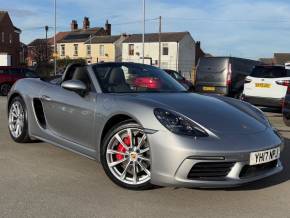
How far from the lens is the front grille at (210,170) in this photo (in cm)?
420

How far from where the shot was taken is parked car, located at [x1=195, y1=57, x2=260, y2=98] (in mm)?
15234

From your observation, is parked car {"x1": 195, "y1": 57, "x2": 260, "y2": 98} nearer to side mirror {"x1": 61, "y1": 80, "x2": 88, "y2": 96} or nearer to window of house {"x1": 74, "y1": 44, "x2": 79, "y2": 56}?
side mirror {"x1": 61, "y1": 80, "x2": 88, "y2": 96}

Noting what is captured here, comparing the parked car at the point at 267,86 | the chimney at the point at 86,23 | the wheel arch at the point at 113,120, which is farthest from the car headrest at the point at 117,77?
the chimney at the point at 86,23

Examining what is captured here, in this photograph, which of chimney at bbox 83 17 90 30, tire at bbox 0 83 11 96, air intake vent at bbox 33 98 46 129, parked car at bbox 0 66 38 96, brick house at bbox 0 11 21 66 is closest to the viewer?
air intake vent at bbox 33 98 46 129

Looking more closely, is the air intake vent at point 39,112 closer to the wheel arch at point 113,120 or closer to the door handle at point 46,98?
the door handle at point 46,98

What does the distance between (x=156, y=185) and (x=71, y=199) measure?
2.71ft

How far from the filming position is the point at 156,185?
4.48 meters

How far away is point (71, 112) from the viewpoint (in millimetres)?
5422

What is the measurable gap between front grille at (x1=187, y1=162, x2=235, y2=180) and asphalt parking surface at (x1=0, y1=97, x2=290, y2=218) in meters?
0.26

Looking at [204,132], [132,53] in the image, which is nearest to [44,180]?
[204,132]

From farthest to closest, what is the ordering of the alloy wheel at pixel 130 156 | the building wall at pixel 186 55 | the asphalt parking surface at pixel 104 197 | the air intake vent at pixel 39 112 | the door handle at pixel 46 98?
the building wall at pixel 186 55
the air intake vent at pixel 39 112
the door handle at pixel 46 98
the alloy wheel at pixel 130 156
the asphalt parking surface at pixel 104 197

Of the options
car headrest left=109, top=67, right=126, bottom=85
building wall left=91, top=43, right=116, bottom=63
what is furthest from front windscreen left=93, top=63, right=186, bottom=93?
building wall left=91, top=43, right=116, bottom=63

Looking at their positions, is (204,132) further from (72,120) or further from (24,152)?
(24,152)

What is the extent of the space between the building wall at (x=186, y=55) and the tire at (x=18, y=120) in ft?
173
